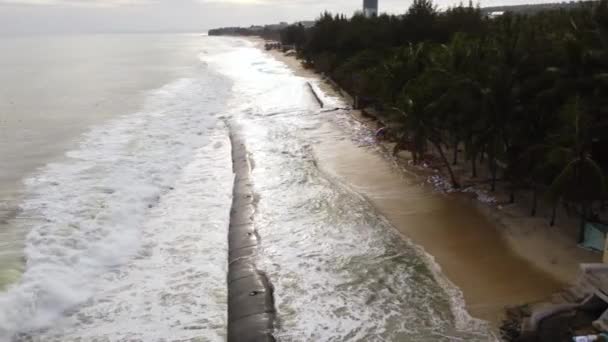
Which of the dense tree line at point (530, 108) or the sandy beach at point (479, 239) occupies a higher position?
the dense tree line at point (530, 108)

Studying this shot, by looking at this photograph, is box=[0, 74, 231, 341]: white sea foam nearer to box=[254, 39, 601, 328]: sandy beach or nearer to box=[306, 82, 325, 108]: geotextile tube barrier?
box=[254, 39, 601, 328]: sandy beach

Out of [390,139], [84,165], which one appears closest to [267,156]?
[390,139]

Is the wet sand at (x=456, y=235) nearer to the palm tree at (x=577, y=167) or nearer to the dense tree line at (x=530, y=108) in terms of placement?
the dense tree line at (x=530, y=108)

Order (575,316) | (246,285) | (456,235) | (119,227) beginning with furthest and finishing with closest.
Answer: (119,227) → (456,235) → (246,285) → (575,316)

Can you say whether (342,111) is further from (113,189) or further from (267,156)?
(113,189)

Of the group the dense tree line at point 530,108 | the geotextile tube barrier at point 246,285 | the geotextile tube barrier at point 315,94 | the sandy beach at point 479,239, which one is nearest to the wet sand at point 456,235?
the sandy beach at point 479,239

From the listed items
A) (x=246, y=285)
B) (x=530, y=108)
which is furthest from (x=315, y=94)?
(x=246, y=285)

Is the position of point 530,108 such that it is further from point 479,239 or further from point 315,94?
point 315,94
